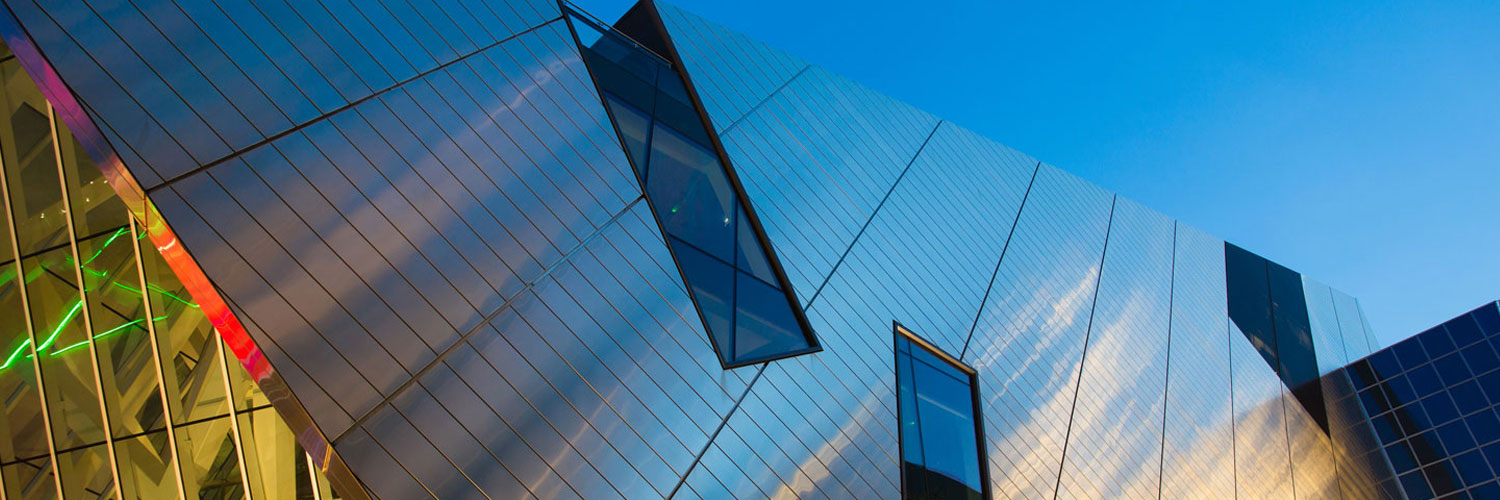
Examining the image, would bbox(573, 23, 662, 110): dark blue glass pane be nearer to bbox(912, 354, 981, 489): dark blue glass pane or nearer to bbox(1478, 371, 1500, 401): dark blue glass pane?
bbox(912, 354, 981, 489): dark blue glass pane

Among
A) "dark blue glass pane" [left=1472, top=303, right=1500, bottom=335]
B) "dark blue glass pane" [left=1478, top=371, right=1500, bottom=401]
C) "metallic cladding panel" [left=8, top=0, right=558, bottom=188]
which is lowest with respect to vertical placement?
"metallic cladding panel" [left=8, top=0, right=558, bottom=188]

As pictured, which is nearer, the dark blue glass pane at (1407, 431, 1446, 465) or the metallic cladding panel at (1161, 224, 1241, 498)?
the metallic cladding panel at (1161, 224, 1241, 498)

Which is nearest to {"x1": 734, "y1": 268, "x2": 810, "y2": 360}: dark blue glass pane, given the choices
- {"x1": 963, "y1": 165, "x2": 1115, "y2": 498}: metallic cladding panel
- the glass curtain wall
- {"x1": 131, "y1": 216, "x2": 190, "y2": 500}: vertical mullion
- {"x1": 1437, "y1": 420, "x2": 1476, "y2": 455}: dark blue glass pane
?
{"x1": 963, "y1": 165, "x2": 1115, "y2": 498}: metallic cladding panel

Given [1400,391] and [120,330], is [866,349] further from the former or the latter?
[1400,391]

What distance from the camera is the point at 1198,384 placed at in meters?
21.8

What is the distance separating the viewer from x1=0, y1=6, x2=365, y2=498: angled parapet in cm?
718

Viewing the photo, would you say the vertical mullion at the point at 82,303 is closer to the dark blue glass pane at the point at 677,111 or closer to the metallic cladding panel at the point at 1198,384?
the dark blue glass pane at the point at 677,111

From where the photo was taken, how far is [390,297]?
8.55m

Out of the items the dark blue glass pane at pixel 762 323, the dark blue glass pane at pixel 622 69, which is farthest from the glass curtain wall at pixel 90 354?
the dark blue glass pane at pixel 622 69

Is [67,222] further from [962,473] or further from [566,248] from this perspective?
[962,473]

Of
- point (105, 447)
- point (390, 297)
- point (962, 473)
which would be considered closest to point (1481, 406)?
point (962, 473)

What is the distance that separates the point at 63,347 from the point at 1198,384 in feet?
72.3

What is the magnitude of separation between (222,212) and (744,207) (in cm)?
773

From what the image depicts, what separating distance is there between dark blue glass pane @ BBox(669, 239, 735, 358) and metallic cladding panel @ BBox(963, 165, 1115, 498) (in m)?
5.39
